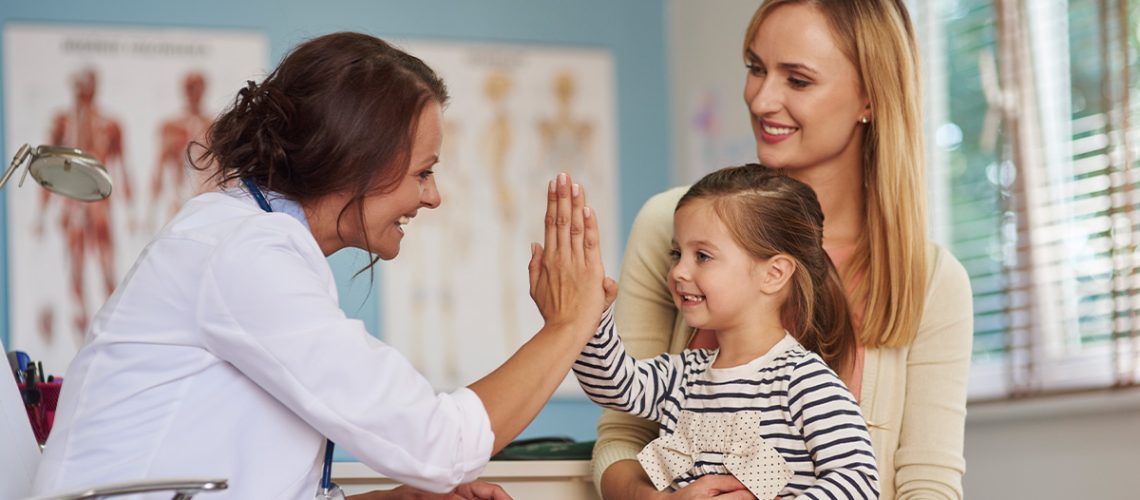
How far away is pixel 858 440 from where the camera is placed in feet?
4.93

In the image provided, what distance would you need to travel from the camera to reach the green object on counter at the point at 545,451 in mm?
1804

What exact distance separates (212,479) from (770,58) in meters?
1.06

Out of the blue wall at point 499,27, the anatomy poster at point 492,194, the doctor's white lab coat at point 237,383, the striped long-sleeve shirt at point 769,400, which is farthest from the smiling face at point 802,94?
the anatomy poster at point 492,194

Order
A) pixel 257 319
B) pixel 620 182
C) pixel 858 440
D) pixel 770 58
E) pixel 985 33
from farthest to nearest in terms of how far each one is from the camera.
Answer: pixel 620 182, pixel 985 33, pixel 770 58, pixel 858 440, pixel 257 319

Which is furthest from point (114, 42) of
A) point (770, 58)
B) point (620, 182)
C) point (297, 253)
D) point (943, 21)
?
point (297, 253)

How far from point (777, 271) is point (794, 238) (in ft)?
0.16

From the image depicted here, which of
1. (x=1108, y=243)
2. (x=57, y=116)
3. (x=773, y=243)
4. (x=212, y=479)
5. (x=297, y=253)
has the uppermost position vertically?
(x=57, y=116)

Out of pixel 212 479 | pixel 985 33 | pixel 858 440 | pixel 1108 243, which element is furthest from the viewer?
pixel 985 33

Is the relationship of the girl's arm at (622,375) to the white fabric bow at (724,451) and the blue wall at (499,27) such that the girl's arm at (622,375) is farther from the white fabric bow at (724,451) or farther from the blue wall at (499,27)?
the blue wall at (499,27)

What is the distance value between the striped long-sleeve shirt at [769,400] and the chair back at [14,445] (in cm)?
65

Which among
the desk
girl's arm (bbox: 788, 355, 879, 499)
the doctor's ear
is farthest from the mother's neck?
the desk

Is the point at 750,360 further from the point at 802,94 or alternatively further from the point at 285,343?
the point at 285,343

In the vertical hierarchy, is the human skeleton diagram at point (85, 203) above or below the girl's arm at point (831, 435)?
above

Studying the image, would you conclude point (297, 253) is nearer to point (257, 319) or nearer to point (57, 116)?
point (257, 319)
